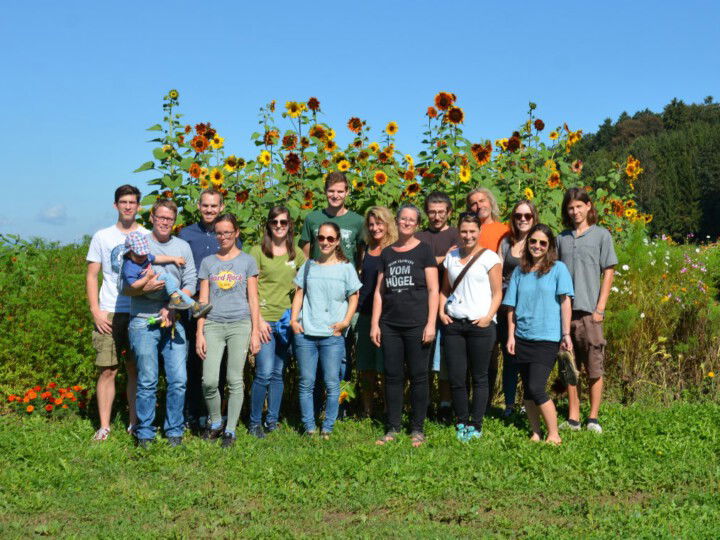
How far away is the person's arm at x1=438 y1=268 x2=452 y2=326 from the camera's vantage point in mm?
5348

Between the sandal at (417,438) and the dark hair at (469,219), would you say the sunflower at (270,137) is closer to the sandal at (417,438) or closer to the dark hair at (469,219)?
the dark hair at (469,219)

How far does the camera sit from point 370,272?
5559mm

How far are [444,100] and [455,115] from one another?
0.18m

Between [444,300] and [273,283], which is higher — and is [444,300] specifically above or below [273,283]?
below

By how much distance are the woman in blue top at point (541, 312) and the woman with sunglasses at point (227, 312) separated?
1882 millimetres

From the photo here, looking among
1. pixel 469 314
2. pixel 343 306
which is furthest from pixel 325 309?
pixel 469 314

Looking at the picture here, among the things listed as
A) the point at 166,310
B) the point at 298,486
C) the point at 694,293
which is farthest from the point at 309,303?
the point at 694,293

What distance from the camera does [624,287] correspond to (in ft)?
23.9

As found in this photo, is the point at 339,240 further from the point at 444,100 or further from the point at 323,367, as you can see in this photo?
the point at 444,100

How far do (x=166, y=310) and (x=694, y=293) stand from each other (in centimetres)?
531

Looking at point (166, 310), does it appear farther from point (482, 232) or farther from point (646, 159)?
point (646, 159)

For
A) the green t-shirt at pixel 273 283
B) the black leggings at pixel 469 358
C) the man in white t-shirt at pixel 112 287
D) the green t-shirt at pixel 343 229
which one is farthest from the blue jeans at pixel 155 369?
the black leggings at pixel 469 358

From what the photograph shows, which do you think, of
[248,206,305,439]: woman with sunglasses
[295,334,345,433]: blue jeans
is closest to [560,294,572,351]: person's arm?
[295,334,345,433]: blue jeans

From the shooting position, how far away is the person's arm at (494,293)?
5242 millimetres
